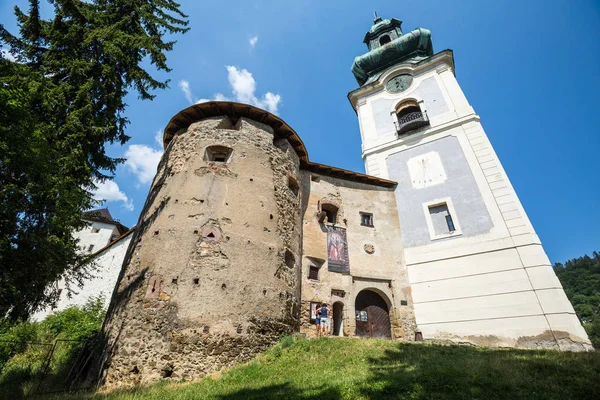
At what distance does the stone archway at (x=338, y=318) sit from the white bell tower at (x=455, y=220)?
309cm

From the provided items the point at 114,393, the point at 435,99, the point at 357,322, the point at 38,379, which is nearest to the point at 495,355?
the point at 357,322

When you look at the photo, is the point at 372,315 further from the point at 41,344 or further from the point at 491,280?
the point at 41,344

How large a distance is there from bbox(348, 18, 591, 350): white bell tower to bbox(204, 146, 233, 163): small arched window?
27.6 ft

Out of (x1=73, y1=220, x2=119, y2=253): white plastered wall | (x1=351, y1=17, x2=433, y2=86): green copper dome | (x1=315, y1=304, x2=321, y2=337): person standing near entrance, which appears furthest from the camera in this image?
(x1=73, y1=220, x2=119, y2=253): white plastered wall

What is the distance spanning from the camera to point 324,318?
10.8 metres

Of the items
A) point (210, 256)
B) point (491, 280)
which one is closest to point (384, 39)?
point (491, 280)

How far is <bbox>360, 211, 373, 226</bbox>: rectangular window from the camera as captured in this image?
14086 millimetres

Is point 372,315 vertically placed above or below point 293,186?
below

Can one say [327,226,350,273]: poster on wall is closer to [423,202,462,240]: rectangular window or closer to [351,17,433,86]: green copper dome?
[423,202,462,240]: rectangular window

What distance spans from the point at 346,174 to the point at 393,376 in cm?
1036

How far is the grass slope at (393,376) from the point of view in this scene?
4.66m

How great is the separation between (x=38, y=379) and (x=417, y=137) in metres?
17.4

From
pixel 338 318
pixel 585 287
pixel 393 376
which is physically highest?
pixel 585 287

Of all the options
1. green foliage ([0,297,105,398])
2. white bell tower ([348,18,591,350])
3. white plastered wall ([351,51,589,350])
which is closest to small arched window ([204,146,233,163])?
green foliage ([0,297,105,398])
